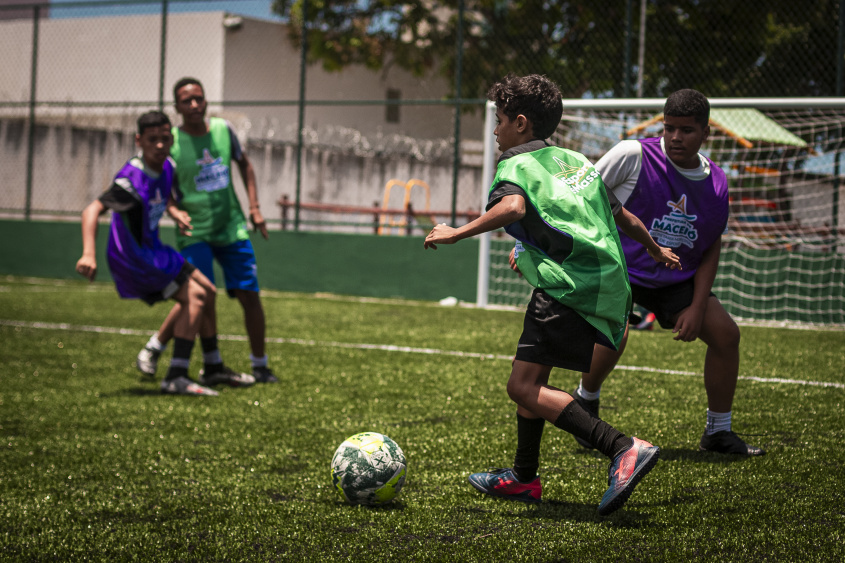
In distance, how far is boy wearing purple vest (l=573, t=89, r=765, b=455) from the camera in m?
3.55

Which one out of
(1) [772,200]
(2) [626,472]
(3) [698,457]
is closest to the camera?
(2) [626,472]

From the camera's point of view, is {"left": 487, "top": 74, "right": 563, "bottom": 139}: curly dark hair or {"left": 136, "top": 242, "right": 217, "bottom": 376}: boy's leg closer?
{"left": 487, "top": 74, "right": 563, "bottom": 139}: curly dark hair

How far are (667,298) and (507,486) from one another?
3.91ft

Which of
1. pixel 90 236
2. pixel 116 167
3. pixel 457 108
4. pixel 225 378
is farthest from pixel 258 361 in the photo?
pixel 116 167

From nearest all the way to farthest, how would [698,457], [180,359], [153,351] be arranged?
[698,457]
[180,359]
[153,351]

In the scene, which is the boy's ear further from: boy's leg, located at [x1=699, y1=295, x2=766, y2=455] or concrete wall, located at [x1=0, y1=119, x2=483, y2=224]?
concrete wall, located at [x1=0, y1=119, x2=483, y2=224]

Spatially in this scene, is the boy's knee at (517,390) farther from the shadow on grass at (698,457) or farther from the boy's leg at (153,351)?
the boy's leg at (153,351)

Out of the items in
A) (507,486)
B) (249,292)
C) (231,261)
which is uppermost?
(231,261)

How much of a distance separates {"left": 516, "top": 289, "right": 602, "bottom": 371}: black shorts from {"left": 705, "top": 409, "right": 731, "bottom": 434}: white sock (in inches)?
42.9

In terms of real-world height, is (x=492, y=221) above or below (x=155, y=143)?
below

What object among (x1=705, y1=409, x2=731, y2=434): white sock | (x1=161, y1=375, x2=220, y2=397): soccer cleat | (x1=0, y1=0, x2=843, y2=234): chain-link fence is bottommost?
(x1=161, y1=375, x2=220, y2=397): soccer cleat

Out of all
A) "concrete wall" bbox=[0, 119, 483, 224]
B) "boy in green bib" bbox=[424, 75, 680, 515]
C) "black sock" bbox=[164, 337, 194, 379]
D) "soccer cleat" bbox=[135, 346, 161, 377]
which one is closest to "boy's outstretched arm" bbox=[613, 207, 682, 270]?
"boy in green bib" bbox=[424, 75, 680, 515]

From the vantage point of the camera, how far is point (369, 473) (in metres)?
2.99

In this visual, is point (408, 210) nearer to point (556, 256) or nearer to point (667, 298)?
point (667, 298)
